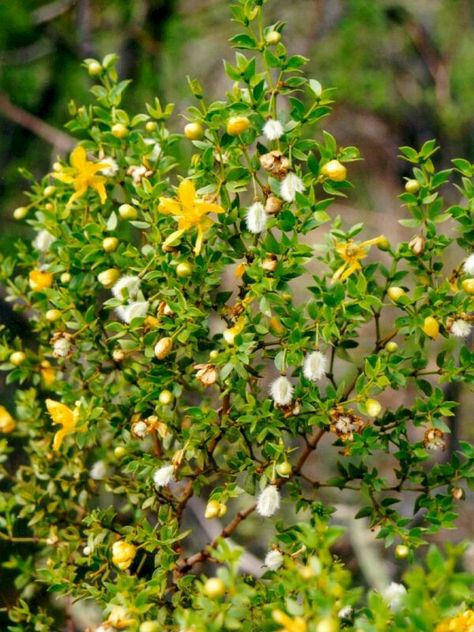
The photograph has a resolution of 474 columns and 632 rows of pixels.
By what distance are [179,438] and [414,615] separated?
37cm

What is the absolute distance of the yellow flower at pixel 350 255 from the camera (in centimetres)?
82

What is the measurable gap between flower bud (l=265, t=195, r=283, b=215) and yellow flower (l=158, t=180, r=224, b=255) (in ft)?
0.16

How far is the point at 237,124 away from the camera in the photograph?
2.44 feet

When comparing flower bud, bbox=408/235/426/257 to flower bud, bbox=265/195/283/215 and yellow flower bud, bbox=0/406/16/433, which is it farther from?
yellow flower bud, bbox=0/406/16/433

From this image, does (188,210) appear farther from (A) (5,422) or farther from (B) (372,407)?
(A) (5,422)

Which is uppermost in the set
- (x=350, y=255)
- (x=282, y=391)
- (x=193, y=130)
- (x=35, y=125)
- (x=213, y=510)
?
(x=193, y=130)

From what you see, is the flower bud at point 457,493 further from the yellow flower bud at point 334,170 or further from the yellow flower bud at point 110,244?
the yellow flower bud at point 110,244

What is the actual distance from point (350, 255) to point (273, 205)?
0.11 meters

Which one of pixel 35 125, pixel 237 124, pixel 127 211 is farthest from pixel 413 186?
pixel 35 125

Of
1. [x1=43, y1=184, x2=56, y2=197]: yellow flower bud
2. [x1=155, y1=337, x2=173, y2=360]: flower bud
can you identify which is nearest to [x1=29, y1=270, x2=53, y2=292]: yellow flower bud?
[x1=43, y1=184, x2=56, y2=197]: yellow flower bud

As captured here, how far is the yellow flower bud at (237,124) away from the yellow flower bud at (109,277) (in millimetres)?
220

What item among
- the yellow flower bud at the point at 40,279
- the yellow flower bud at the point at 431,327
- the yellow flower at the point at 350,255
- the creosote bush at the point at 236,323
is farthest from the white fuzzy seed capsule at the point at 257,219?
the yellow flower bud at the point at 40,279

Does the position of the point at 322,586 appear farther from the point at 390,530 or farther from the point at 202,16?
the point at 202,16

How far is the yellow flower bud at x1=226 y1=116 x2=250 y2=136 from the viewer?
29.3 inches
